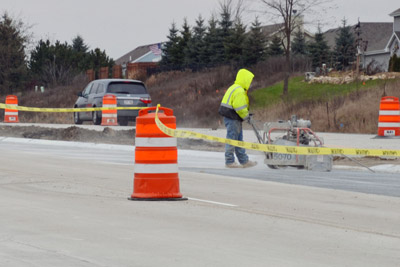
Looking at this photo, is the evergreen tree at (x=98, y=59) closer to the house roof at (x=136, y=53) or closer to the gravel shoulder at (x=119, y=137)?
the house roof at (x=136, y=53)

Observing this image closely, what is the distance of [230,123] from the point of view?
51.8 ft

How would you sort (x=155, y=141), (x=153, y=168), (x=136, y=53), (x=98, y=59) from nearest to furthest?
1. (x=153, y=168)
2. (x=155, y=141)
3. (x=98, y=59)
4. (x=136, y=53)

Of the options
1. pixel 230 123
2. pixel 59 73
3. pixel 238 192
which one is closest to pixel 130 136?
pixel 230 123

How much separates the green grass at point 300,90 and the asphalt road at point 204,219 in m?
22.8

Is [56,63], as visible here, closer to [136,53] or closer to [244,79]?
[136,53]

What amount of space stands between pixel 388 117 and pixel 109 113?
36.3 ft

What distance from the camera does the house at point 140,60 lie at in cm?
6266

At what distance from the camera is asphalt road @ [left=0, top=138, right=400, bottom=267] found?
22.7 feet

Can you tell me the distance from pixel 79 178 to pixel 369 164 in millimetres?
5913

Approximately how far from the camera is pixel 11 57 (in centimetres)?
6869

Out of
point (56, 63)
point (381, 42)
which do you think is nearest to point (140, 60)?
point (56, 63)

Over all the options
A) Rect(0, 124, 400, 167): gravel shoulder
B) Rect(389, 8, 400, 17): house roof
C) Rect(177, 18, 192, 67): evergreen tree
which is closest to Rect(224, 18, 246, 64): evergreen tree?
Rect(177, 18, 192, 67): evergreen tree

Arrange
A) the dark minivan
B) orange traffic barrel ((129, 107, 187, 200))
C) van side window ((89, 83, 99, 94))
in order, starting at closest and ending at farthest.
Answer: orange traffic barrel ((129, 107, 187, 200)), the dark minivan, van side window ((89, 83, 99, 94))

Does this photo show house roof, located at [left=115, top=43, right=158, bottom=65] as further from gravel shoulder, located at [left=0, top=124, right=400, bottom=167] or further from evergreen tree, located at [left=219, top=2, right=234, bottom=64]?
gravel shoulder, located at [left=0, top=124, right=400, bottom=167]
